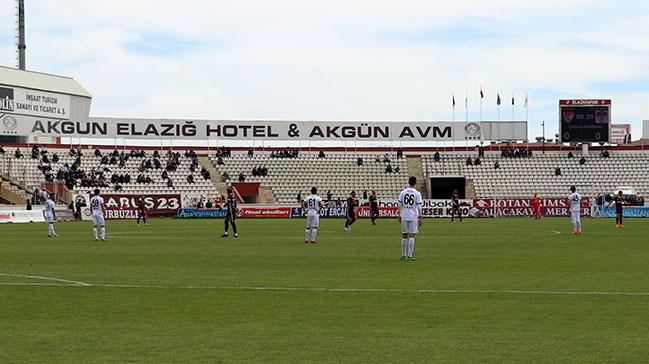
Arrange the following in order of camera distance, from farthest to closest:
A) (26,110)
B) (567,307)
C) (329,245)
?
(26,110)
(329,245)
(567,307)

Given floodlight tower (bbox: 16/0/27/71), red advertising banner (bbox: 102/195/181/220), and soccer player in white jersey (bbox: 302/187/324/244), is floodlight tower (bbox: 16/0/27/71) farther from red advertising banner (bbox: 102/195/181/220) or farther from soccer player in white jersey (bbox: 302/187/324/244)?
soccer player in white jersey (bbox: 302/187/324/244)

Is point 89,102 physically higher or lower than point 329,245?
higher

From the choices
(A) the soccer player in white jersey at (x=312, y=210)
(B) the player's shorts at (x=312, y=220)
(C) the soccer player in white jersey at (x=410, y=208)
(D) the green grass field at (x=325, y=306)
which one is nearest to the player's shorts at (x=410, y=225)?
(C) the soccer player in white jersey at (x=410, y=208)

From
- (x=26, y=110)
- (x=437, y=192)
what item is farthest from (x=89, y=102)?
(x=437, y=192)

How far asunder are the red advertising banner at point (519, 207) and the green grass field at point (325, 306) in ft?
157

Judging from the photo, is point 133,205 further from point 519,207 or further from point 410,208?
point 410,208

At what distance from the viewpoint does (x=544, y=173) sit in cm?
10144

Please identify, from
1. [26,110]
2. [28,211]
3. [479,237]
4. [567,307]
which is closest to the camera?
[567,307]

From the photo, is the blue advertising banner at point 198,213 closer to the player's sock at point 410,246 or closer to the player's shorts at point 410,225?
the player's sock at point 410,246

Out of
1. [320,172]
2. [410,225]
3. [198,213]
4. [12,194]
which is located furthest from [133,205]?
[410,225]

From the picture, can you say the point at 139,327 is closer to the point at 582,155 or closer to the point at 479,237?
the point at 479,237

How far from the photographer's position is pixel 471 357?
481 inches

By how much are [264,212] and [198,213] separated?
4.85 meters

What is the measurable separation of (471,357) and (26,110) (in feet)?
296
